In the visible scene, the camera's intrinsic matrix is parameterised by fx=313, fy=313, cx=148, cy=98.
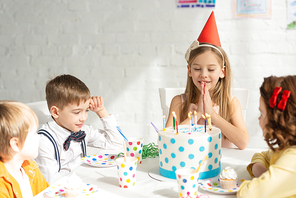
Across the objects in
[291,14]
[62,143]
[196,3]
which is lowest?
[62,143]

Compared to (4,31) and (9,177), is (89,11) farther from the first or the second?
(9,177)

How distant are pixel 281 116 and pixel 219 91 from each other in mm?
846

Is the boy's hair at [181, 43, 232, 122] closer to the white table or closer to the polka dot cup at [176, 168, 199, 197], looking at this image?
the white table

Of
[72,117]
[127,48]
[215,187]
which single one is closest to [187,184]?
[215,187]

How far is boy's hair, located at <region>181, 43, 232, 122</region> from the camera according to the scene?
163 centimetres

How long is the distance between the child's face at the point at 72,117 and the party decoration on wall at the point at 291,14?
5.89 feet

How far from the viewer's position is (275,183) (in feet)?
2.57

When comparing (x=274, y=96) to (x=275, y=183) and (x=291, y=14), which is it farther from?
(x=291, y=14)

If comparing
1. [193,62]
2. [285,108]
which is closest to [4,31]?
[193,62]

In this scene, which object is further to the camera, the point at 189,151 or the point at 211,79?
the point at 211,79

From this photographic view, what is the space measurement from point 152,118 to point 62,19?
1.13 meters

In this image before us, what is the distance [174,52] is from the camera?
2539 millimetres

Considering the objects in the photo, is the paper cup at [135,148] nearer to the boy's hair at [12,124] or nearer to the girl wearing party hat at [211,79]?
the boy's hair at [12,124]

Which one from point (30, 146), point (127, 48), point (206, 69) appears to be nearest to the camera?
point (30, 146)
